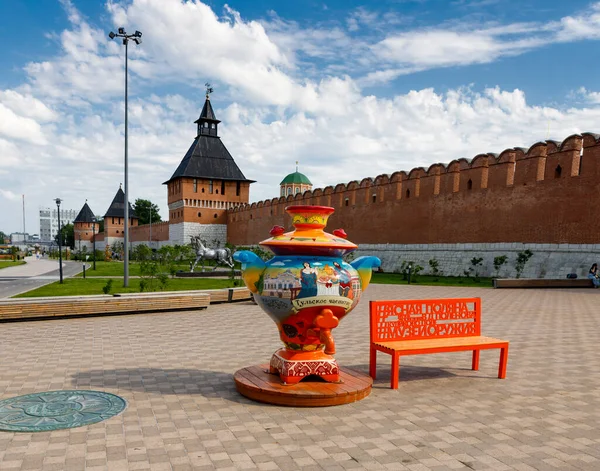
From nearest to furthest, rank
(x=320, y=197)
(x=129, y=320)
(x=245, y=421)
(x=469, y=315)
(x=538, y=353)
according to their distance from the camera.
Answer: (x=245, y=421) < (x=469, y=315) < (x=538, y=353) < (x=129, y=320) < (x=320, y=197)

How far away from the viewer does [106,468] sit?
329 cm

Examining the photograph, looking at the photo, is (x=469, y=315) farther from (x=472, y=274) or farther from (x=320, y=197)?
(x=320, y=197)

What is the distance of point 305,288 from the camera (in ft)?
15.4

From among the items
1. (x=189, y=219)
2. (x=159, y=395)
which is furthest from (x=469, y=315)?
(x=189, y=219)

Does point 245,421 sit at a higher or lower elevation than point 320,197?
lower

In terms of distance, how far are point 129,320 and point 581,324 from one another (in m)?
8.71

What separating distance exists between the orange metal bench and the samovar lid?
2.76 feet

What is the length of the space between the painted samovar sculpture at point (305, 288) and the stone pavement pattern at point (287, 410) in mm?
549

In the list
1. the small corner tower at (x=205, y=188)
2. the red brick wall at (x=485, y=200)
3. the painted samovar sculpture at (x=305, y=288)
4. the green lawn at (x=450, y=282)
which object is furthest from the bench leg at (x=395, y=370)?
the small corner tower at (x=205, y=188)

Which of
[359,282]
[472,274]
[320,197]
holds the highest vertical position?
[320,197]

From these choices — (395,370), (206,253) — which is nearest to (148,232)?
(206,253)

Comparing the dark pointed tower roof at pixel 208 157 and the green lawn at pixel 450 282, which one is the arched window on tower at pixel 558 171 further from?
the dark pointed tower roof at pixel 208 157

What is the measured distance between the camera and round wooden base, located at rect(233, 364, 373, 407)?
15.1 ft

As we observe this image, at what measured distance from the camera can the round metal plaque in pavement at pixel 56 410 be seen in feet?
13.2
